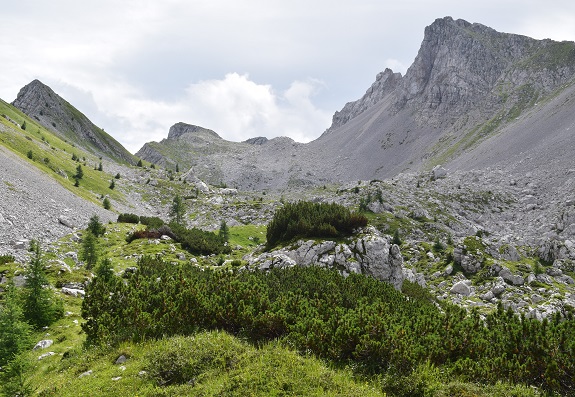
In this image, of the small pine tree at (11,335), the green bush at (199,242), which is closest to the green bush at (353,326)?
the small pine tree at (11,335)

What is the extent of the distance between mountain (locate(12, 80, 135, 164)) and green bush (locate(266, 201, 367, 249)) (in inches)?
4936

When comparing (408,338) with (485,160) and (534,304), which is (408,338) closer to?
(534,304)

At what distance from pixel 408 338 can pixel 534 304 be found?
84.2ft

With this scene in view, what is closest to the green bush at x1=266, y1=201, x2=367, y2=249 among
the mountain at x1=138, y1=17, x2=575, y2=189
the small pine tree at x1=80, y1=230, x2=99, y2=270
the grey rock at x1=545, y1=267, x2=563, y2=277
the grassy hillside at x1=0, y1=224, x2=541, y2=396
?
the small pine tree at x1=80, y1=230, x2=99, y2=270

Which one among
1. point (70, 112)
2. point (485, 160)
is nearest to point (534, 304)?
point (485, 160)

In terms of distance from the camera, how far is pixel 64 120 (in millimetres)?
149000

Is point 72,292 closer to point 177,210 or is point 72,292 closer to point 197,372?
point 197,372

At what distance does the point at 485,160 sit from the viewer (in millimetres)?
111500

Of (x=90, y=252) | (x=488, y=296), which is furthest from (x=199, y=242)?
(x=488, y=296)

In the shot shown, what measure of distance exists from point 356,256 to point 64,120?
156956mm

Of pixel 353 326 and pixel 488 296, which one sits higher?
pixel 353 326

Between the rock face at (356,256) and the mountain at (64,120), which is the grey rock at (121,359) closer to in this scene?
the rock face at (356,256)

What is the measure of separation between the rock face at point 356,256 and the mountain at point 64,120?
429 feet

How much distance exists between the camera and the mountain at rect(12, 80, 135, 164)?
14138 cm
